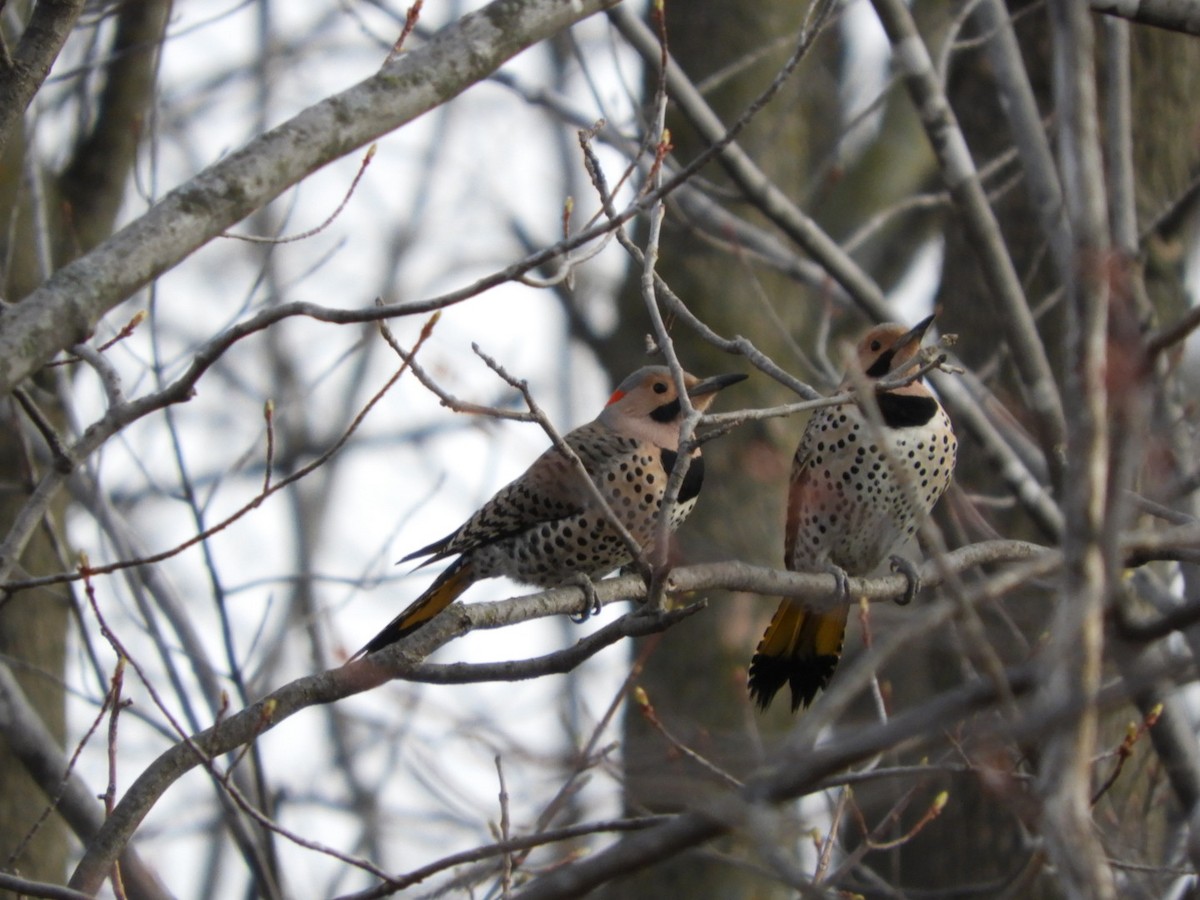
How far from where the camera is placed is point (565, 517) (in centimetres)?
588

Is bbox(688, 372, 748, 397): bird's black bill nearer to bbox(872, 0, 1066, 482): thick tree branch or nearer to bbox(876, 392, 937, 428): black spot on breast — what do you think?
bbox(876, 392, 937, 428): black spot on breast

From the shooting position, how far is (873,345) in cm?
613

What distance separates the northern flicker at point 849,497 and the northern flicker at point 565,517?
1.86ft

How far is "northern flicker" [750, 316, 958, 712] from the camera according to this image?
18.9ft

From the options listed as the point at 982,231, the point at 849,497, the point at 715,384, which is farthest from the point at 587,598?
the point at 982,231

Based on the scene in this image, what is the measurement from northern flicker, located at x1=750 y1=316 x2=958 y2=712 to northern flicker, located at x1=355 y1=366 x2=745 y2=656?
567 mm

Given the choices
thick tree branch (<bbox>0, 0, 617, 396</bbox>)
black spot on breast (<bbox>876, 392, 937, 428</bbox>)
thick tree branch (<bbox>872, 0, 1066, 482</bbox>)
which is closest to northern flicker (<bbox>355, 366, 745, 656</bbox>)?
black spot on breast (<bbox>876, 392, 937, 428</bbox>)

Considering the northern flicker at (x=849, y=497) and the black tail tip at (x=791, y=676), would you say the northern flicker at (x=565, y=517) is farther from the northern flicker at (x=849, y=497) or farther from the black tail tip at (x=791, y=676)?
the black tail tip at (x=791, y=676)

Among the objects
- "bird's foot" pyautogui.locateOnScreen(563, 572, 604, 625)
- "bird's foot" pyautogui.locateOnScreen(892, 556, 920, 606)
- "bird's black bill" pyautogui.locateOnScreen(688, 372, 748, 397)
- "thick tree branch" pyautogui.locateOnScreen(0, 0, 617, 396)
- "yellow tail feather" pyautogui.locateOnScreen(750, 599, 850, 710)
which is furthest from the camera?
"yellow tail feather" pyautogui.locateOnScreen(750, 599, 850, 710)

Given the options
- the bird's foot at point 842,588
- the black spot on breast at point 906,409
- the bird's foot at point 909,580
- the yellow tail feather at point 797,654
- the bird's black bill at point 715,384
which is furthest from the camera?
the black spot on breast at point 906,409

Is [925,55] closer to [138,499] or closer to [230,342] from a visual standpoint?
[230,342]

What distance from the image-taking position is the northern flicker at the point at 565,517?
5.80 m

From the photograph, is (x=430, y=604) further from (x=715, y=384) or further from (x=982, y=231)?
(x=982, y=231)

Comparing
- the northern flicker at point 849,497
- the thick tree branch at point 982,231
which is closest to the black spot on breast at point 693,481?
the northern flicker at point 849,497
